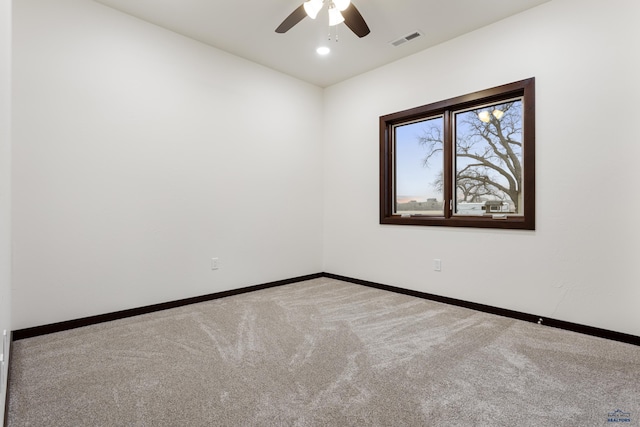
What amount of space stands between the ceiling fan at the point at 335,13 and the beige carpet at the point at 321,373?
8.17ft

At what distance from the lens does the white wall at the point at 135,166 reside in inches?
100.0

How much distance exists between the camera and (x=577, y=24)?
2648 millimetres

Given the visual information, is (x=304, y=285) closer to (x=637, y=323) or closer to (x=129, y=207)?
(x=129, y=207)

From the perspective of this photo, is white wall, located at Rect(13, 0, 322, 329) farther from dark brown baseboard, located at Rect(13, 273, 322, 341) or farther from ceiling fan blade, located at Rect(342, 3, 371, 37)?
ceiling fan blade, located at Rect(342, 3, 371, 37)

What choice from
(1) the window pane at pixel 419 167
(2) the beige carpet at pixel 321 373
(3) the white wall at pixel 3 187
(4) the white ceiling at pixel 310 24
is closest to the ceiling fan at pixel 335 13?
(4) the white ceiling at pixel 310 24

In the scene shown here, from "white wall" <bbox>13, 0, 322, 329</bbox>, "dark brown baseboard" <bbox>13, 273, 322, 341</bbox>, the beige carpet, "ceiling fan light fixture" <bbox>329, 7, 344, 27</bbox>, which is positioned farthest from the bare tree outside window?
"dark brown baseboard" <bbox>13, 273, 322, 341</bbox>

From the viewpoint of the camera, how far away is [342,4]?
2426 mm

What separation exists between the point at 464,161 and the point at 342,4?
202cm

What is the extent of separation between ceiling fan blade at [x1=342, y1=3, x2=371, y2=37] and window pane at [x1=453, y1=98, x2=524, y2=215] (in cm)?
147

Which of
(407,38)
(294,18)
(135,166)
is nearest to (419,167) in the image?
(407,38)

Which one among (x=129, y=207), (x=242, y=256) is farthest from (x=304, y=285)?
(x=129, y=207)

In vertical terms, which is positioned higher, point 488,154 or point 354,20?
point 354,20

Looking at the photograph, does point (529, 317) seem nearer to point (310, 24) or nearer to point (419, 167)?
point (419, 167)

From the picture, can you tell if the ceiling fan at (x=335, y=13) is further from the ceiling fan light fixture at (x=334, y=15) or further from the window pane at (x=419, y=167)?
the window pane at (x=419, y=167)
